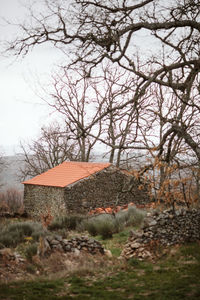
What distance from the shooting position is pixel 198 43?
8703 millimetres

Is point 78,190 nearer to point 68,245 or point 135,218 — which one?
point 135,218

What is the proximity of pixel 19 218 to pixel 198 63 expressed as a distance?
18598 millimetres

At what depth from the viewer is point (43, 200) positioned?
76.5 feet

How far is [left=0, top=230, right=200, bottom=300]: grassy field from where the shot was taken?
668cm

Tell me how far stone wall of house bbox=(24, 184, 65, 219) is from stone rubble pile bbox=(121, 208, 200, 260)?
10012mm

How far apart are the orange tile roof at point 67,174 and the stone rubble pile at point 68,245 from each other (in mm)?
9991

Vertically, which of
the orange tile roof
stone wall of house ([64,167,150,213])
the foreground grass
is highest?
the orange tile roof

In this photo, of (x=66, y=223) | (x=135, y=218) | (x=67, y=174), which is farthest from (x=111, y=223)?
(x=67, y=174)

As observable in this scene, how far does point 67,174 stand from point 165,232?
13256mm

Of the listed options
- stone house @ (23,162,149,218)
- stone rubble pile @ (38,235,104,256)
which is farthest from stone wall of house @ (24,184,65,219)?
stone rubble pile @ (38,235,104,256)

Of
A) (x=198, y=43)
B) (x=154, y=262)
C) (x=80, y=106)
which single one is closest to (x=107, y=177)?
(x=80, y=106)

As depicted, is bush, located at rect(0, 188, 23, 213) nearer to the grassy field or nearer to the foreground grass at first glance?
the grassy field

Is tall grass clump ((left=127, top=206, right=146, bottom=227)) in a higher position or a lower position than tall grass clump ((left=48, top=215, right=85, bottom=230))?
higher

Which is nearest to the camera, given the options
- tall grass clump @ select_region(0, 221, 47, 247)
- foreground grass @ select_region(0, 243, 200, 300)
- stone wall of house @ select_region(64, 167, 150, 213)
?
foreground grass @ select_region(0, 243, 200, 300)
